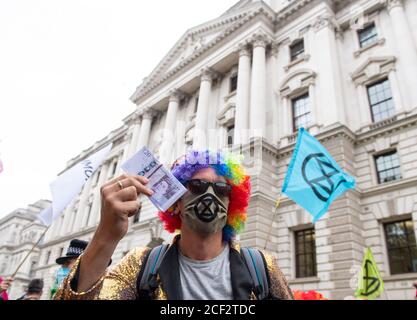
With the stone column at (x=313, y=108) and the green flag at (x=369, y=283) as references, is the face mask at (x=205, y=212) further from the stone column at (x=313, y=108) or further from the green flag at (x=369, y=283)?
the stone column at (x=313, y=108)

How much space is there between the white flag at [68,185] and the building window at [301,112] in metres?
14.2

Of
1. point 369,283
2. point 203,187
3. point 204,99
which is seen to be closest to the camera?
point 203,187

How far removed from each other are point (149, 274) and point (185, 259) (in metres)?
0.27

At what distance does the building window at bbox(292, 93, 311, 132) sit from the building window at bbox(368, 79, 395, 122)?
10.4 ft

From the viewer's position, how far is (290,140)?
59.8 ft

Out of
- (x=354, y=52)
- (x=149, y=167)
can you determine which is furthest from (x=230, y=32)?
(x=149, y=167)

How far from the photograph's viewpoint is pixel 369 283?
28.6 ft

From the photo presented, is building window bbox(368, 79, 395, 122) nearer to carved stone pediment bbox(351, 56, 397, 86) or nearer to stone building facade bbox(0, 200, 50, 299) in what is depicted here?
carved stone pediment bbox(351, 56, 397, 86)

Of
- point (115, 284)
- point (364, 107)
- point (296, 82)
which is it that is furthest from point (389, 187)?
point (115, 284)

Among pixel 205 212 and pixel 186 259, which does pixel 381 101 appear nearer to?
pixel 205 212

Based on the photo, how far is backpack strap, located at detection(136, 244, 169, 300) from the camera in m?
1.77

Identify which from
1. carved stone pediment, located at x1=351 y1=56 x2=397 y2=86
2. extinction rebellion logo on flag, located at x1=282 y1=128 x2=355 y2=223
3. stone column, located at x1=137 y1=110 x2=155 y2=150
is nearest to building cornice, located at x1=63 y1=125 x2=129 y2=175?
stone column, located at x1=137 y1=110 x2=155 y2=150

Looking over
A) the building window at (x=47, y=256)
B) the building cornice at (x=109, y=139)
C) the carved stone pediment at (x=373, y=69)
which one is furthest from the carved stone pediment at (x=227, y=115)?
the building window at (x=47, y=256)
